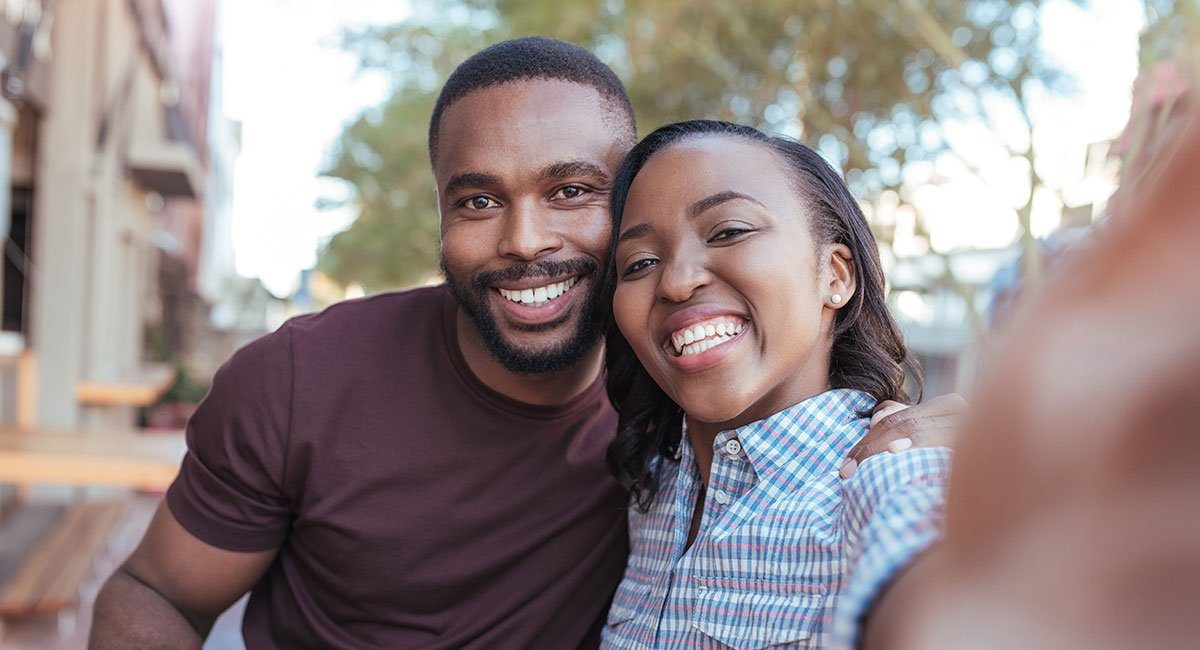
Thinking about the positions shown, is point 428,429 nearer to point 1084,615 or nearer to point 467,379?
point 467,379

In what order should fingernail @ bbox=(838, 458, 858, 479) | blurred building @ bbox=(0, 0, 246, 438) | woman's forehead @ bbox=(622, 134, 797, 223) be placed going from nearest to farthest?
fingernail @ bbox=(838, 458, 858, 479), woman's forehead @ bbox=(622, 134, 797, 223), blurred building @ bbox=(0, 0, 246, 438)

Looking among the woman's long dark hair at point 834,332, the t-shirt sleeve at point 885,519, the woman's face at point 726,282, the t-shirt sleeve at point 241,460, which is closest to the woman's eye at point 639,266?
the woman's face at point 726,282

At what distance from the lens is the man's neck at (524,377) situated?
8.55ft

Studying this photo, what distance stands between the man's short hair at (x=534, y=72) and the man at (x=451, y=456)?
1cm

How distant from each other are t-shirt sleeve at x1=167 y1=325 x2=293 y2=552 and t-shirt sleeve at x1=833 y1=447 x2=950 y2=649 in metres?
1.41

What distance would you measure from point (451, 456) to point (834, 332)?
0.95 meters

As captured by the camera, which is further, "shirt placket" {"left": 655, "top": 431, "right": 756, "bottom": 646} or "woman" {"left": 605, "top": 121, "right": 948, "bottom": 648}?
"shirt placket" {"left": 655, "top": 431, "right": 756, "bottom": 646}

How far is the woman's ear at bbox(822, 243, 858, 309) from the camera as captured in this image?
200cm

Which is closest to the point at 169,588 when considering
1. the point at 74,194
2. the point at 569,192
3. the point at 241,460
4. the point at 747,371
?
the point at 241,460

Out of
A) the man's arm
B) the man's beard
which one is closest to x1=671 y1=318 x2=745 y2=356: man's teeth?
the man's beard

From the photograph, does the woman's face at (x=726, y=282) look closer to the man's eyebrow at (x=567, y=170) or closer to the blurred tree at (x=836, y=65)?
the man's eyebrow at (x=567, y=170)

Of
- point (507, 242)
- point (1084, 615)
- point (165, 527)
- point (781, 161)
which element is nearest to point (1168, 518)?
point (1084, 615)

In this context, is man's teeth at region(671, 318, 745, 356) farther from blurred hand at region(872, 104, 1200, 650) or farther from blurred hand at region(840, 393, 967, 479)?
blurred hand at region(872, 104, 1200, 650)

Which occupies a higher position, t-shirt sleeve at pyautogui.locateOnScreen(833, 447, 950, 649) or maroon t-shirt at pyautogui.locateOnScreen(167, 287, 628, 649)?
t-shirt sleeve at pyautogui.locateOnScreen(833, 447, 950, 649)
